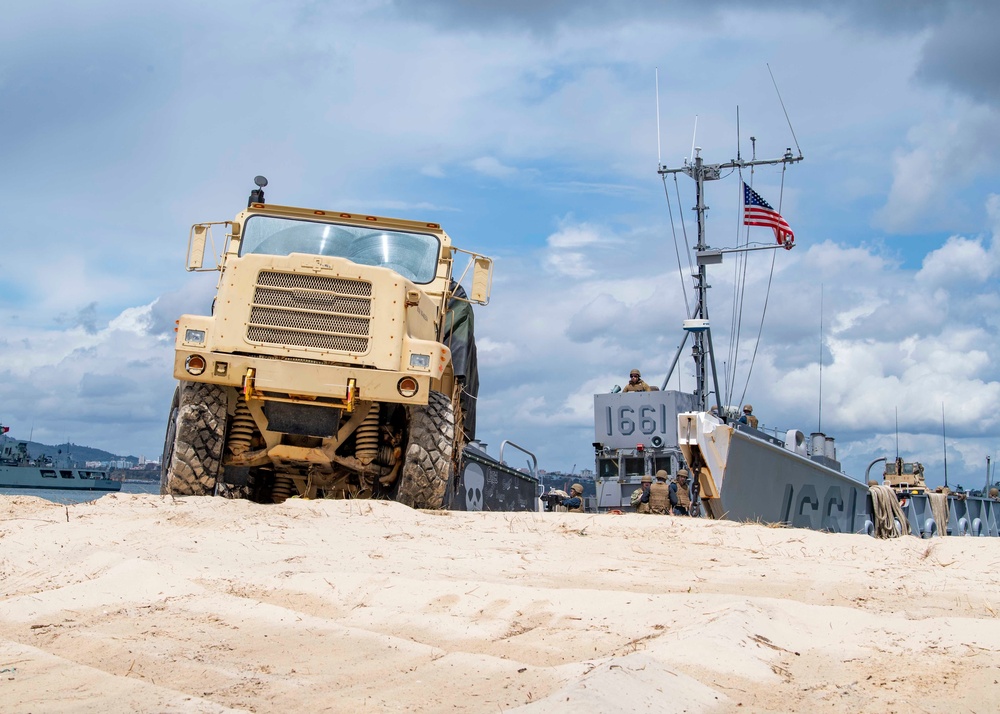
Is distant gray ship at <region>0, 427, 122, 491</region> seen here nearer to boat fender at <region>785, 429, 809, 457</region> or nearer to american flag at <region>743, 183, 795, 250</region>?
american flag at <region>743, 183, 795, 250</region>

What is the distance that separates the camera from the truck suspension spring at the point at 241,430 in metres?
9.25

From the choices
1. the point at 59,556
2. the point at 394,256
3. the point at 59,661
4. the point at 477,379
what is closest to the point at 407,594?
the point at 59,661

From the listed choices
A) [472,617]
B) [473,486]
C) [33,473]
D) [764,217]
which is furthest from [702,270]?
[33,473]

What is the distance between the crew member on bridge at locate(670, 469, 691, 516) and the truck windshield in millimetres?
4908

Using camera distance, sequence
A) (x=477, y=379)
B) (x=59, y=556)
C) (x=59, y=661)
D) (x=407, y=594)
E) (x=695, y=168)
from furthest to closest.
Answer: (x=695, y=168), (x=477, y=379), (x=59, y=556), (x=407, y=594), (x=59, y=661)

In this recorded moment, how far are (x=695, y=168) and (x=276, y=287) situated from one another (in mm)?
15100

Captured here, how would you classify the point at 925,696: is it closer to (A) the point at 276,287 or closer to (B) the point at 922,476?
(A) the point at 276,287

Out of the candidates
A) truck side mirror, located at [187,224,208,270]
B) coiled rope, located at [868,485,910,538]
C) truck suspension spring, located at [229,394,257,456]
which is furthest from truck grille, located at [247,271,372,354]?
coiled rope, located at [868,485,910,538]

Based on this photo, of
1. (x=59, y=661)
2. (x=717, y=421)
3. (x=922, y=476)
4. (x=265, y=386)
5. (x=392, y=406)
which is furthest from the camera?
(x=922, y=476)

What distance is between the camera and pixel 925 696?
3604mm

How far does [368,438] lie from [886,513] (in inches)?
403

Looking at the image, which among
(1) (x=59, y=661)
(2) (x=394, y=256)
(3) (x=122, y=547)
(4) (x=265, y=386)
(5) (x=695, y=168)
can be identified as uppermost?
(5) (x=695, y=168)

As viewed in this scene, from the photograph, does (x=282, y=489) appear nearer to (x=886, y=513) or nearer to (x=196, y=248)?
(x=196, y=248)

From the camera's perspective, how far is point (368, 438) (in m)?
9.23
